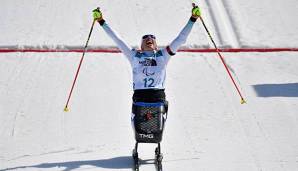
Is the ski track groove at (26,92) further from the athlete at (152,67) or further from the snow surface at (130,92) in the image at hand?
the athlete at (152,67)

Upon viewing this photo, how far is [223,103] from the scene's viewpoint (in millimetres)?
8797

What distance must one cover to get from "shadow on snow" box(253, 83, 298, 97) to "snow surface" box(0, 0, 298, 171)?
0.06 ft

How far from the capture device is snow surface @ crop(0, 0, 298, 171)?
7.52m

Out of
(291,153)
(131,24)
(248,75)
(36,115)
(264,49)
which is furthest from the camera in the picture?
(131,24)

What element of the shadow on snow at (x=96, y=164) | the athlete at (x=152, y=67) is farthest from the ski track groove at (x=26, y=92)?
the athlete at (x=152, y=67)

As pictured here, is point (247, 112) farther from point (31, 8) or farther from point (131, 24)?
point (31, 8)

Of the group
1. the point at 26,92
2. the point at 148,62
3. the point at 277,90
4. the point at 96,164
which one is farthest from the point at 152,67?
the point at 277,90

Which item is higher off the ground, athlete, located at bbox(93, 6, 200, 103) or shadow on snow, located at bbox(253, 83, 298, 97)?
shadow on snow, located at bbox(253, 83, 298, 97)

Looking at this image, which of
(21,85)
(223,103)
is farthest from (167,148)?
(21,85)

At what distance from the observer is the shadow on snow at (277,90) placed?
9.13 m

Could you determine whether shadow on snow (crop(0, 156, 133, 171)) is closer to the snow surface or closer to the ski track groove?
the snow surface

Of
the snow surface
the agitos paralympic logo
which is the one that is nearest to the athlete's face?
the agitos paralympic logo

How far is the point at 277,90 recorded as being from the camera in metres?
9.26

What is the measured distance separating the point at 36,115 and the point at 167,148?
7.19ft
